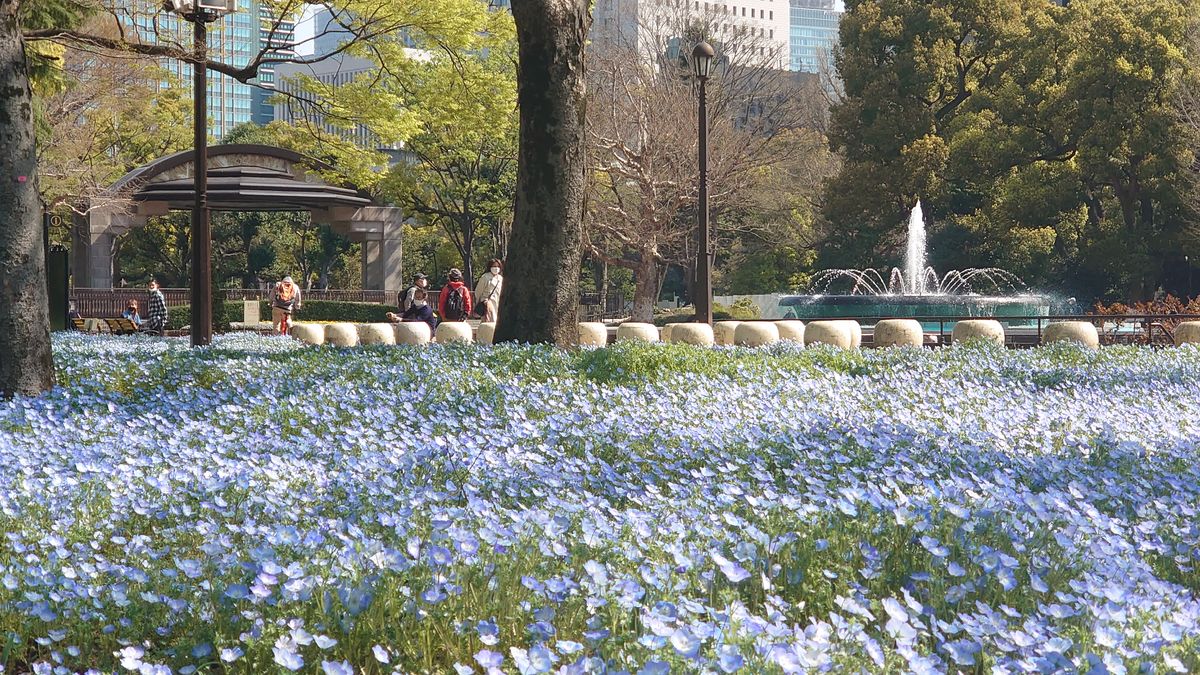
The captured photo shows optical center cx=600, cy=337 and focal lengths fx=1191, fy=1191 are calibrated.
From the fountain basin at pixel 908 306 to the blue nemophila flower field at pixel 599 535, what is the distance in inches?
780

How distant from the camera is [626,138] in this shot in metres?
32.2

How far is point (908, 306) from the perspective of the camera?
27516 millimetres

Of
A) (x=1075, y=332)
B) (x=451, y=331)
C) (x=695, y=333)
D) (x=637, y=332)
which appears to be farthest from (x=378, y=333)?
(x=1075, y=332)

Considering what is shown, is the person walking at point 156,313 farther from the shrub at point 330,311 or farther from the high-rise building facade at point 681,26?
the high-rise building facade at point 681,26

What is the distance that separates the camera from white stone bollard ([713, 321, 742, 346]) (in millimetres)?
20578

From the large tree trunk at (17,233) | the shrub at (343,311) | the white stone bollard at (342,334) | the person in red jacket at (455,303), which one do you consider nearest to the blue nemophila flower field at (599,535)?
the large tree trunk at (17,233)

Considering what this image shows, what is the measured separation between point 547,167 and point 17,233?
15.0ft

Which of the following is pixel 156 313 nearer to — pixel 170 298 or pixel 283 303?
pixel 283 303

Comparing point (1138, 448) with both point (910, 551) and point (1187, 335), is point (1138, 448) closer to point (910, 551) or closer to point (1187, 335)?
point (910, 551)

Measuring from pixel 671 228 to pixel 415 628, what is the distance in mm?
36125

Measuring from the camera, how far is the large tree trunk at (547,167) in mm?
11273

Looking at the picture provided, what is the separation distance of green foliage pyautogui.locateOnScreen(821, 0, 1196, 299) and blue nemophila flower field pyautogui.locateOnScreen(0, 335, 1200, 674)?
3266 cm

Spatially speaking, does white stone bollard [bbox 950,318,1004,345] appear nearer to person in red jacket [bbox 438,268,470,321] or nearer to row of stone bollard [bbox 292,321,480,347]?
row of stone bollard [bbox 292,321,480,347]

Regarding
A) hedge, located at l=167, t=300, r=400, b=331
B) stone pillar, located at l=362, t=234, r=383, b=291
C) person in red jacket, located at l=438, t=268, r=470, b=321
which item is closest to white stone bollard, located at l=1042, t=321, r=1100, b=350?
person in red jacket, located at l=438, t=268, r=470, b=321
